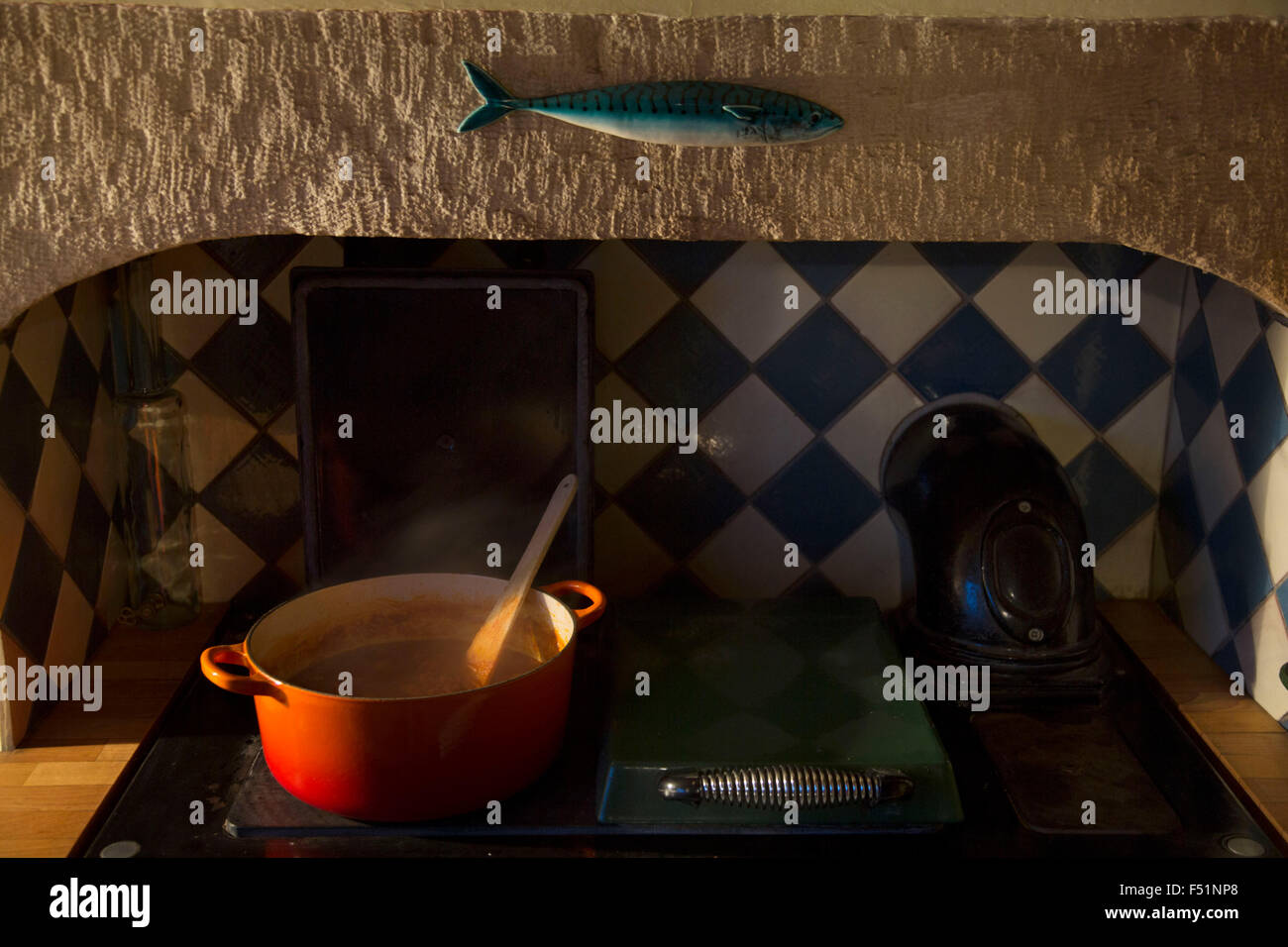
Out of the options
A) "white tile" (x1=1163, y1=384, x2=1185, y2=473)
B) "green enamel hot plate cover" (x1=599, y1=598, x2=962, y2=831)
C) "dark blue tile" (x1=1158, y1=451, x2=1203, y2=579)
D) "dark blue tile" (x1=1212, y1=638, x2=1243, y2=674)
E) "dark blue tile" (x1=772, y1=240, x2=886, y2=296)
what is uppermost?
"dark blue tile" (x1=772, y1=240, x2=886, y2=296)

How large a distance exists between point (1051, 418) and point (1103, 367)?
76 millimetres

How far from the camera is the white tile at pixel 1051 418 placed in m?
1.21

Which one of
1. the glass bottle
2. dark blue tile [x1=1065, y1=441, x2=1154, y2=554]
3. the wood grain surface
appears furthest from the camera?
dark blue tile [x1=1065, y1=441, x2=1154, y2=554]

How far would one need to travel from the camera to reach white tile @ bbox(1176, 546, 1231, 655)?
45.0 inches

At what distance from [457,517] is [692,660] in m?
0.28

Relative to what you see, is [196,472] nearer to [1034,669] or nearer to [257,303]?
[257,303]

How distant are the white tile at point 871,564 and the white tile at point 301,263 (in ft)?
2.05

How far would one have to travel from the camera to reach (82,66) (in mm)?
782

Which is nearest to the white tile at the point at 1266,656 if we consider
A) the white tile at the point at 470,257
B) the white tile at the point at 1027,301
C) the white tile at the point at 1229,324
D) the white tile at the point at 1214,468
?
the white tile at the point at 1214,468

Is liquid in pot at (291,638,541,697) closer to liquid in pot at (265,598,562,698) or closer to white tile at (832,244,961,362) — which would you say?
liquid in pot at (265,598,562,698)

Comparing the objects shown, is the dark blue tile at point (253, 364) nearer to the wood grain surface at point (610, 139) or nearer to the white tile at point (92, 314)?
the white tile at point (92, 314)

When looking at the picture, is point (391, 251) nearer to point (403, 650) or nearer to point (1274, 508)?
point (403, 650)

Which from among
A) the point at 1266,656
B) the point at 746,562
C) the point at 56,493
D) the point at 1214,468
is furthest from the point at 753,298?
the point at 56,493

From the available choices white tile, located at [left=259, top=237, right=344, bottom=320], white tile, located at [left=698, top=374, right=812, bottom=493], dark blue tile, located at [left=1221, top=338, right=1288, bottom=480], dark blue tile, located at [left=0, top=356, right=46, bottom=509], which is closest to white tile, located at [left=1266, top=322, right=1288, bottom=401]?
dark blue tile, located at [left=1221, top=338, right=1288, bottom=480]
